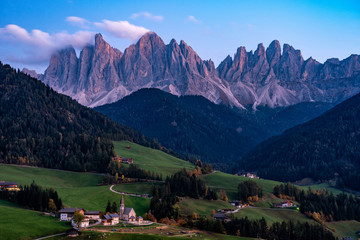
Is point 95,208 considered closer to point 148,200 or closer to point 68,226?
point 148,200

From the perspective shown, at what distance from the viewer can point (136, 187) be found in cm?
18350

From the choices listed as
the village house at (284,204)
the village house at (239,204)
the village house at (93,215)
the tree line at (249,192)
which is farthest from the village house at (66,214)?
the village house at (284,204)

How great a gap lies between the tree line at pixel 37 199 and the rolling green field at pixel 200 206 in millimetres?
41305

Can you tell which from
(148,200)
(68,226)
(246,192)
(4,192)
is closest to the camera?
→ (68,226)

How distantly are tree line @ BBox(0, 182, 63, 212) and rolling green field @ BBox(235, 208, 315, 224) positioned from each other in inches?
2366

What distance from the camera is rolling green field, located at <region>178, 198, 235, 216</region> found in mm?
155000

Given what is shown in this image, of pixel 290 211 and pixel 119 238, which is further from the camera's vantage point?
pixel 290 211

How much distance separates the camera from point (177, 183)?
592 feet

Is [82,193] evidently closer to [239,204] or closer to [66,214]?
[66,214]

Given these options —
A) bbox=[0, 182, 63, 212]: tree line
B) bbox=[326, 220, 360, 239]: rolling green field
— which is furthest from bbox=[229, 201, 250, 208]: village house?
bbox=[0, 182, 63, 212]: tree line

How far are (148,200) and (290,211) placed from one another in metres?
54.8

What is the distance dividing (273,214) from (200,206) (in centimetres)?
2658

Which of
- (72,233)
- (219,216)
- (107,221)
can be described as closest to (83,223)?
(107,221)

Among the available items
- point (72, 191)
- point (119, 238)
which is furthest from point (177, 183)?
point (119, 238)
